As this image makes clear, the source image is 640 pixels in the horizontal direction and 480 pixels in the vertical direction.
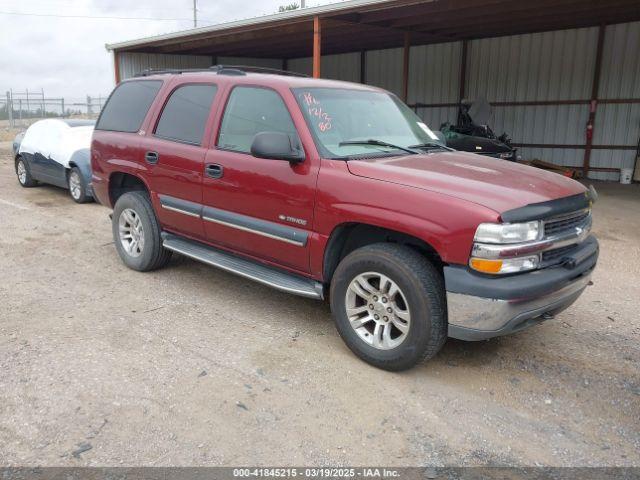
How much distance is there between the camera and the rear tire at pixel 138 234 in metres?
5.41

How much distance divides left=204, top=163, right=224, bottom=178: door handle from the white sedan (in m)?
5.72

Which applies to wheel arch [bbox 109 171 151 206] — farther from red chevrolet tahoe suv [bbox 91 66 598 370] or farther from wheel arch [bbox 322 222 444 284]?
wheel arch [bbox 322 222 444 284]

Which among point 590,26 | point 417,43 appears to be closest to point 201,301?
point 590,26

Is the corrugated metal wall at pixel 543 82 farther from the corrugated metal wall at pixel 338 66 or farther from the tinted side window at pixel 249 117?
the tinted side window at pixel 249 117

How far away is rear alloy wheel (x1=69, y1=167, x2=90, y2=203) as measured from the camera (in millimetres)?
9570

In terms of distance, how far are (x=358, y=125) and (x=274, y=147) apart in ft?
2.78

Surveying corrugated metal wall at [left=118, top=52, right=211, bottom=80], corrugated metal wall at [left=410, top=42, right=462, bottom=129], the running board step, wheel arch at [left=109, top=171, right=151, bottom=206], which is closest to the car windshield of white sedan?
the running board step

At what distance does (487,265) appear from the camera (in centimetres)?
314

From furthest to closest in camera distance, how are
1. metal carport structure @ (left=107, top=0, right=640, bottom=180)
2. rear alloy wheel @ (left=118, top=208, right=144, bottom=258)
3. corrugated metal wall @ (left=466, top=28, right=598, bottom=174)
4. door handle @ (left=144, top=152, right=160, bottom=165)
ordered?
corrugated metal wall @ (left=466, top=28, right=598, bottom=174) < metal carport structure @ (left=107, top=0, right=640, bottom=180) < rear alloy wheel @ (left=118, top=208, right=144, bottom=258) < door handle @ (left=144, top=152, right=160, bottom=165)

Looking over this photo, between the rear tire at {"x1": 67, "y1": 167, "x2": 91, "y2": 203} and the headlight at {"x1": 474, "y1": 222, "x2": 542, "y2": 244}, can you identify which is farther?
the rear tire at {"x1": 67, "y1": 167, "x2": 91, "y2": 203}

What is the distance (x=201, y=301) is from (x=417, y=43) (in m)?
14.7

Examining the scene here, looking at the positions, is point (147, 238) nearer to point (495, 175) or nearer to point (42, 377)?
point (42, 377)

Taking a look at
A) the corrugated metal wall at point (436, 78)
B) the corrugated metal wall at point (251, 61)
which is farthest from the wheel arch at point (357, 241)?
the corrugated metal wall at point (251, 61)

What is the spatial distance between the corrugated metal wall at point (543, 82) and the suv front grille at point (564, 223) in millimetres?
12289
